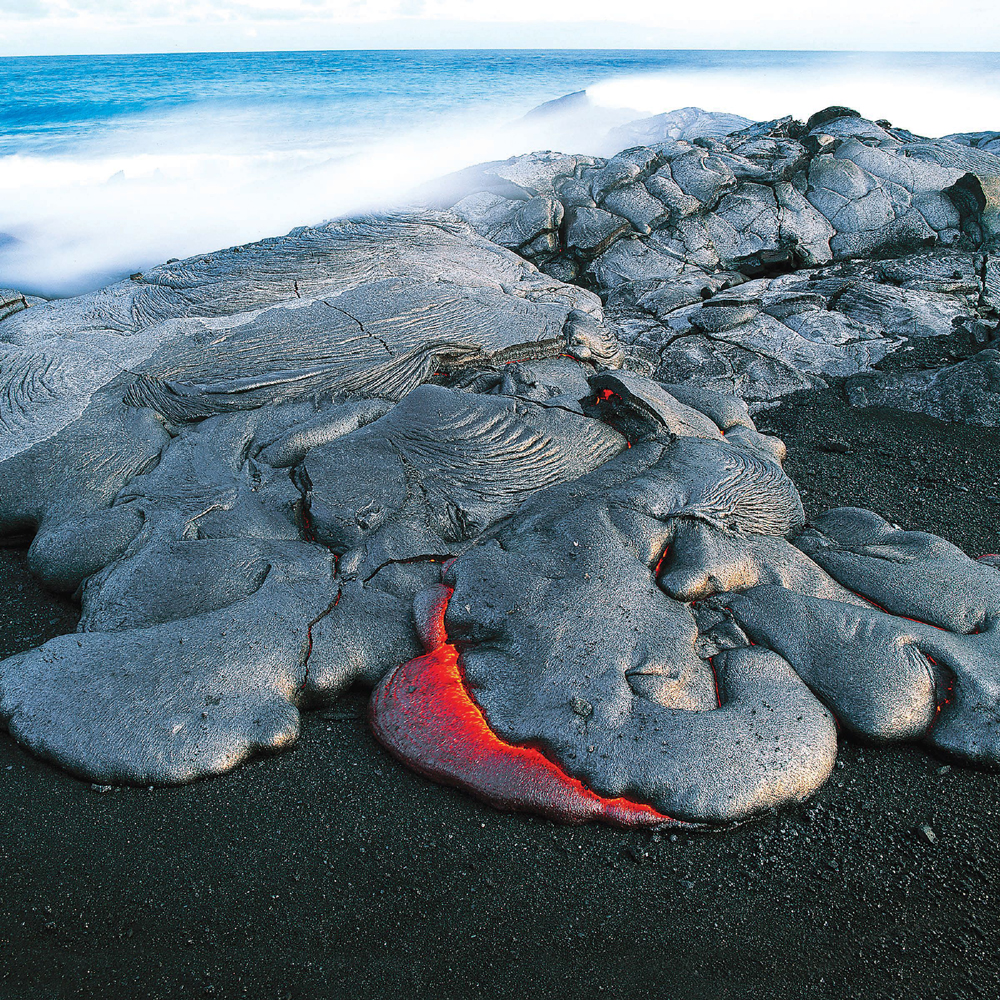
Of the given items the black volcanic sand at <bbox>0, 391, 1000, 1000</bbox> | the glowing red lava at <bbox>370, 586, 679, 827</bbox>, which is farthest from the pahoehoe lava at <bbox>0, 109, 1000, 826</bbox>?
the black volcanic sand at <bbox>0, 391, 1000, 1000</bbox>

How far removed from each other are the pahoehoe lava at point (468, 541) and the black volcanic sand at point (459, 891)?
0.40 ft

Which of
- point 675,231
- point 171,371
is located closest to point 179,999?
point 171,371

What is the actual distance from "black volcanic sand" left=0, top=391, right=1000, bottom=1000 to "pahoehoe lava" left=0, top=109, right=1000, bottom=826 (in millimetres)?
123

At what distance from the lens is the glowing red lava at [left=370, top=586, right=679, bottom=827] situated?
245 centimetres

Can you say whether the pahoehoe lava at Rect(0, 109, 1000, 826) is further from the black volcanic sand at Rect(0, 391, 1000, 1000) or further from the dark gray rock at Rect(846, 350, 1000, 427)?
the black volcanic sand at Rect(0, 391, 1000, 1000)

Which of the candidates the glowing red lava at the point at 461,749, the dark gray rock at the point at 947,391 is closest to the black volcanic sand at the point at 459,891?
the glowing red lava at the point at 461,749

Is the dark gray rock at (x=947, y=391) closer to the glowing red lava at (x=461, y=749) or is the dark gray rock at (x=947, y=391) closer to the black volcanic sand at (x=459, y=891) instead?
the black volcanic sand at (x=459, y=891)

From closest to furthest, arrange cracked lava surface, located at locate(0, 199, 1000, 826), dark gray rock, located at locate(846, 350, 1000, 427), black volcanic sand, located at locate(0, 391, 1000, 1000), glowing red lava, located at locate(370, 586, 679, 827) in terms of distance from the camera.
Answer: black volcanic sand, located at locate(0, 391, 1000, 1000) < glowing red lava, located at locate(370, 586, 679, 827) < cracked lava surface, located at locate(0, 199, 1000, 826) < dark gray rock, located at locate(846, 350, 1000, 427)

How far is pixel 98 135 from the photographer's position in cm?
2262

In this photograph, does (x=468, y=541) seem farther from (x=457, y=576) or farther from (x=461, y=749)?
(x=461, y=749)

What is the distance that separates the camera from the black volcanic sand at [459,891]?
2084 millimetres

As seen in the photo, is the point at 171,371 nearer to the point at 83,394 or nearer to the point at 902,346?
the point at 83,394

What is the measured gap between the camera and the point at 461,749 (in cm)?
262

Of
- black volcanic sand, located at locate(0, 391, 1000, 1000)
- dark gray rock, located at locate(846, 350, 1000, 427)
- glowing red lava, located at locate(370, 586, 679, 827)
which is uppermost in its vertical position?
glowing red lava, located at locate(370, 586, 679, 827)
